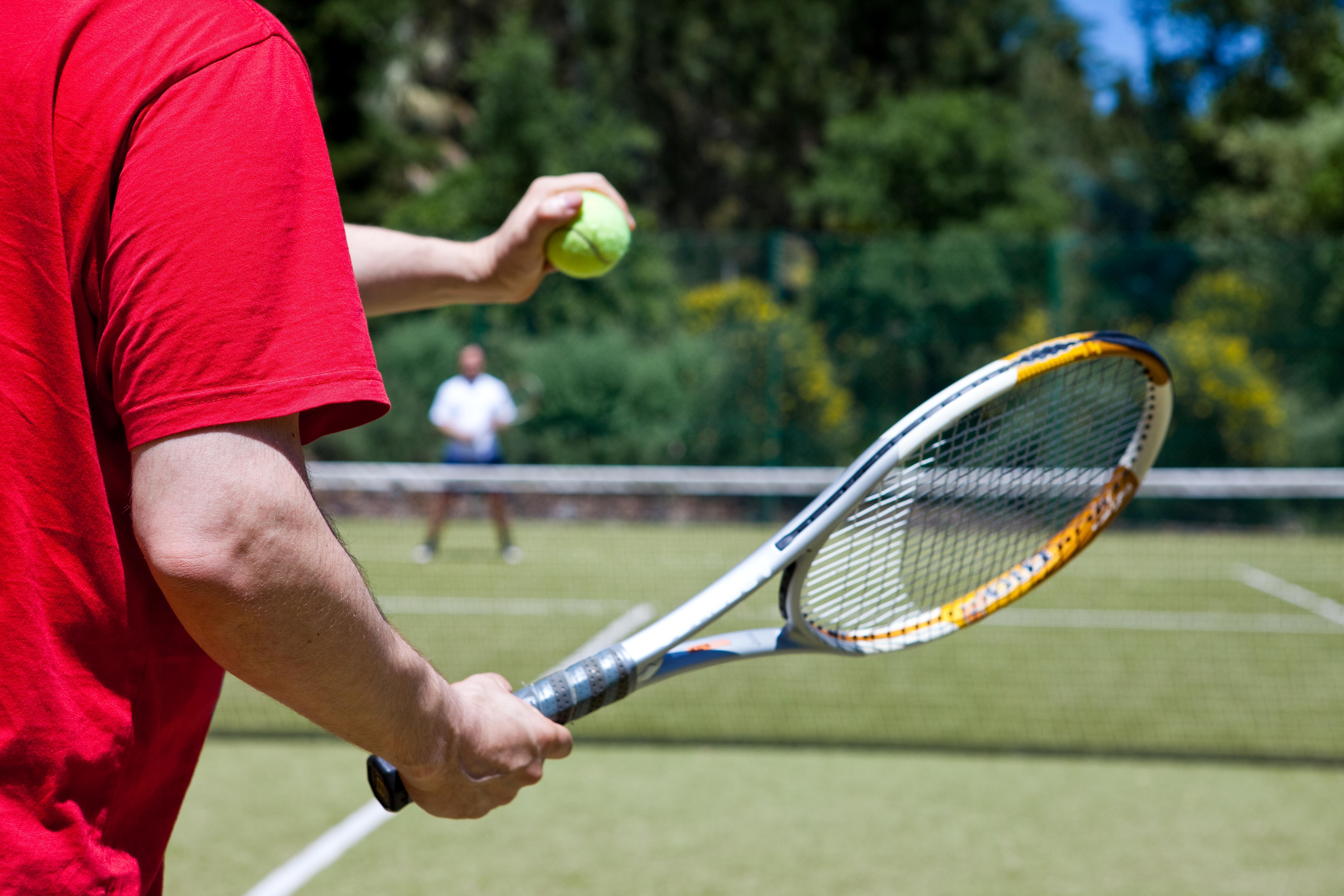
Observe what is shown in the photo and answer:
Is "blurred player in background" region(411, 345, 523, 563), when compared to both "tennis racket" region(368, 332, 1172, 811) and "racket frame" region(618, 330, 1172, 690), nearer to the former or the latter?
"tennis racket" region(368, 332, 1172, 811)

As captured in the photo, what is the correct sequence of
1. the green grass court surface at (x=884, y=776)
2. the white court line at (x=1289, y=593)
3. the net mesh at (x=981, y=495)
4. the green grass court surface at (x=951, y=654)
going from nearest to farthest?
the net mesh at (x=981, y=495) → the green grass court surface at (x=884, y=776) → the green grass court surface at (x=951, y=654) → the white court line at (x=1289, y=593)

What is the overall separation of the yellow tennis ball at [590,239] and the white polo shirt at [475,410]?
26.6 ft

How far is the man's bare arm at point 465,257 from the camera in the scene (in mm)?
1495

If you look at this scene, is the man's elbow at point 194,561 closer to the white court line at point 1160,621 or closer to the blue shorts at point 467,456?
the white court line at point 1160,621

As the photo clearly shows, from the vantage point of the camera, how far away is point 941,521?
6.94 ft

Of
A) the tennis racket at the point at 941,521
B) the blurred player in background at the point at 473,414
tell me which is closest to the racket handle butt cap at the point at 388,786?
the tennis racket at the point at 941,521

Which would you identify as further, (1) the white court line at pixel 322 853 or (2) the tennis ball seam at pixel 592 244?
(1) the white court line at pixel 322 853

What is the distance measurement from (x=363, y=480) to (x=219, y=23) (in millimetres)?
4218

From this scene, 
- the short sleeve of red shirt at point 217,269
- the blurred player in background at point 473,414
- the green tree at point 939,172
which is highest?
the short sleeve of red shirt at point 217,269

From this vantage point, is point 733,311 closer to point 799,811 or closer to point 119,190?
point 799,811

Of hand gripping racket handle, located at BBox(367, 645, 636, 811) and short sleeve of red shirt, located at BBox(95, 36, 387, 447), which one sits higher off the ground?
short sleeve of red shirt, located at BBox(95, 36, 387, 447)

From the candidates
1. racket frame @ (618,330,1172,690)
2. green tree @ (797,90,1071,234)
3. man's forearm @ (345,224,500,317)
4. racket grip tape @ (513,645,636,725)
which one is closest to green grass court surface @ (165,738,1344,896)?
racket frame @ (618,330,1172,690)

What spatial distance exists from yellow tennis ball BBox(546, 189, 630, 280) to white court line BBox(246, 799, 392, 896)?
6.00 feet

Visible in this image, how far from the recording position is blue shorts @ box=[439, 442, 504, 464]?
980 cm
